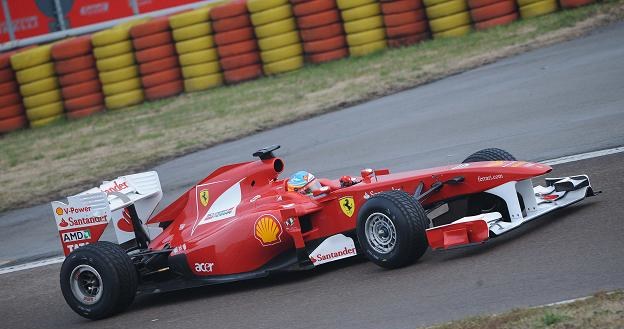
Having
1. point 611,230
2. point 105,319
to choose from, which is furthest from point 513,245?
point 105,319

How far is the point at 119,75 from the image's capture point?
20406mm

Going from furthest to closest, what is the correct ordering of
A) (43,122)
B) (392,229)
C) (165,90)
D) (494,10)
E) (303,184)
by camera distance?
1. (43,122)
2. (165,90)
3. (494,10)
4. (303,184)
5. (392,229)

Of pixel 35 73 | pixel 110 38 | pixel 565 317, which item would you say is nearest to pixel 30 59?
pixel 35 73

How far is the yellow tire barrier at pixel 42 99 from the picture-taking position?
67.4 ft

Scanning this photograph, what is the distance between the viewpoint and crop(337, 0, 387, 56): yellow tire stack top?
62.2 feet

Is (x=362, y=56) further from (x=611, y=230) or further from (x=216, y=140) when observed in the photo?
(x=611, y=230)

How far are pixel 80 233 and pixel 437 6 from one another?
1077cm

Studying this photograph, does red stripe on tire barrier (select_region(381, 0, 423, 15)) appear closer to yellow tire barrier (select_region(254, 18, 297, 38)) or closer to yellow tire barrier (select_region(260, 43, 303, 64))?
yellow tire barrier (select_region(254, 18, 297, 38))

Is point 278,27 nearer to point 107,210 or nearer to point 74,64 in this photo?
point 74,64

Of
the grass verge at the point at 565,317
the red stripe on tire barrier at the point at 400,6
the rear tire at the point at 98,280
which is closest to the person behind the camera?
the grass verge at the point at 565,317

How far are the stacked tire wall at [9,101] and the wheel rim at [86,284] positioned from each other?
491 inches

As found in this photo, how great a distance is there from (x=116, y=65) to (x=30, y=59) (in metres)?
1.75

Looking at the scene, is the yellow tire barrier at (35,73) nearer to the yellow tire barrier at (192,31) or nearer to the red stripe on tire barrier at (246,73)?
the yellow tire barrier at (192,31)

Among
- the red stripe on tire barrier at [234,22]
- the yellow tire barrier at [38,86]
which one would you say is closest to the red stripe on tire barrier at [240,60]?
the red stripe on tire barrier at [234,22]
